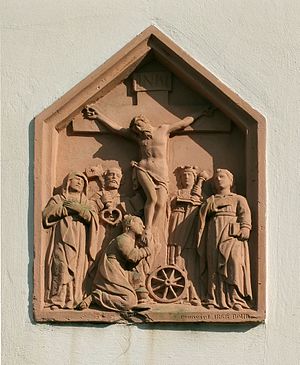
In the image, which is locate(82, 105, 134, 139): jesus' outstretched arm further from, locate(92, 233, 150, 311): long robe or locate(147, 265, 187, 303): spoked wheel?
locate(147, 265, 187, 303): spoked wheel

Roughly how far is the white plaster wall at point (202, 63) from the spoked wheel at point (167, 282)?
0.23m

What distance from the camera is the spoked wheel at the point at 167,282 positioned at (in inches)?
551

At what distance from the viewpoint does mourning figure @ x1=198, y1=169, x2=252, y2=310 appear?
1388cm

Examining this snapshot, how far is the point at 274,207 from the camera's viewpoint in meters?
14.0

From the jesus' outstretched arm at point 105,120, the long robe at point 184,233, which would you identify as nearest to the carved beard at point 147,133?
the jesus' outstretched arm at point 105,120

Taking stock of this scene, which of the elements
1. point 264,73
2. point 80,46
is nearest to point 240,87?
point 264,73

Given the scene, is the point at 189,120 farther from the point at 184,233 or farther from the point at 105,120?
the point at 184,233

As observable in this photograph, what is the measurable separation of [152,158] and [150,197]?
0.28 meters

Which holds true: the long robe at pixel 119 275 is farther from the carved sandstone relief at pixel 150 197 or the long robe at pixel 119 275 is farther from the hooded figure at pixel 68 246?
the hooded figure at pixel 68 246

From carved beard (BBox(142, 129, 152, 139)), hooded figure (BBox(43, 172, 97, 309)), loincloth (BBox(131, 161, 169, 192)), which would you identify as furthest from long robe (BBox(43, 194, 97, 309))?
carved beard (BBox(142, 129, 152, 139))

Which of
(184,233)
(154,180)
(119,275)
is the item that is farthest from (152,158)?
(119,275)

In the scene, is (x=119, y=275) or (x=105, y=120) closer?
(x=119, y=275)

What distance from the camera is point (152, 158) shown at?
14.2m

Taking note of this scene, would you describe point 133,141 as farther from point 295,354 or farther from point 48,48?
point 295,354
